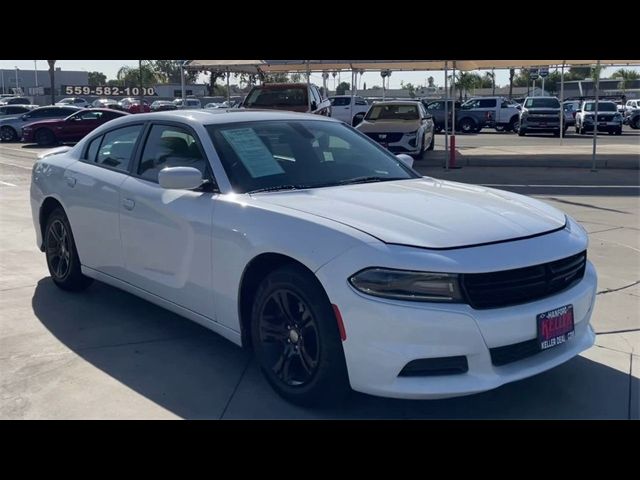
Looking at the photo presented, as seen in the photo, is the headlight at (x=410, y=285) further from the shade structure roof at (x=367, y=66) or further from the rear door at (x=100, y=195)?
the shade structure roof at (x=367, y=66)

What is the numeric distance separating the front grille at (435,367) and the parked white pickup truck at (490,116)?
33589 millimetres

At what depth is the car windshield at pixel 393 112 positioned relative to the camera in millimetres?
18781

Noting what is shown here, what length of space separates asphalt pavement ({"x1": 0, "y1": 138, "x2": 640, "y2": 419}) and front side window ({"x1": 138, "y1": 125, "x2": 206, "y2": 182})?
119 centimetres

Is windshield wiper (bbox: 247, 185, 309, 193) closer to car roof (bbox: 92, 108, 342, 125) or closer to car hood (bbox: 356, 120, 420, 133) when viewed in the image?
car roof (bbox: 92, 108, 342, 125)

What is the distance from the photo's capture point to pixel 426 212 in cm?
392

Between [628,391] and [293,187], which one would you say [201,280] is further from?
[628,391]

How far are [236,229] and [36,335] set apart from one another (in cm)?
200

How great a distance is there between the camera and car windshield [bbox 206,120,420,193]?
4.52 m

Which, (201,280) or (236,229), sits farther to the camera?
(201,280)

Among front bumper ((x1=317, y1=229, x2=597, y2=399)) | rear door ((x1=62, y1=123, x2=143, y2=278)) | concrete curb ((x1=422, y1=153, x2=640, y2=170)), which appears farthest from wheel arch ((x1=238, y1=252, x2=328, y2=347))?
concrete curb ((x1=422, y1=153, x2=640, y2=170))

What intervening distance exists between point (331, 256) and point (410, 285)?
1.38ft
